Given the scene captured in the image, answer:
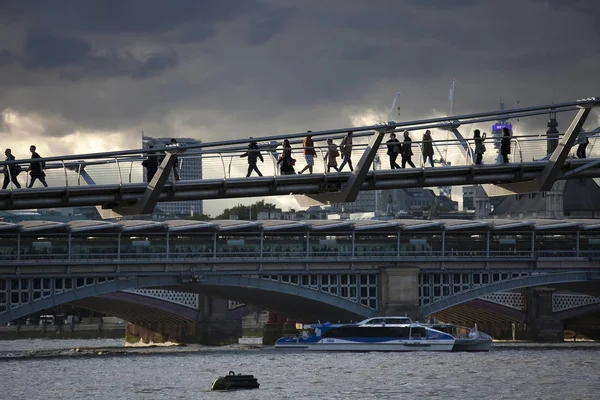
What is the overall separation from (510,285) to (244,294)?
22654 millimetres

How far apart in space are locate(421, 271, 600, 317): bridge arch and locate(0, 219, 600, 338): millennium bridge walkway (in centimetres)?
8

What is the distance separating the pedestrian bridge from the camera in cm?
12688

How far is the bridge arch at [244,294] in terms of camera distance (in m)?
124

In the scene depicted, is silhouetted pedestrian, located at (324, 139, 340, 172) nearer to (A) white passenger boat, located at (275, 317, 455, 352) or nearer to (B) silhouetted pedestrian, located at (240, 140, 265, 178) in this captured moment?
(B) silhouetted pedestrian, located at (240, 140, 265, 178)

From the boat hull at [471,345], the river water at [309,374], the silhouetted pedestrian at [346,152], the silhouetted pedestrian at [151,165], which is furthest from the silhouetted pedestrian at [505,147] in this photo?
the boat hull at [471,345]

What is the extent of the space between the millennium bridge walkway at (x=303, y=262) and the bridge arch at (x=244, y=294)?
0.35 ft

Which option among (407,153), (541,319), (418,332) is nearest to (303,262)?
(418,332)

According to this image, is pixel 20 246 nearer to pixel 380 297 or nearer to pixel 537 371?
pixel 380 297

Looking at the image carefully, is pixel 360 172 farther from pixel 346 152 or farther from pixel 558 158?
pixel 558 158

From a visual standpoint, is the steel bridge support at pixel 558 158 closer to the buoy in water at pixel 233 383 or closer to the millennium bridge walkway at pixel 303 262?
the buoy in water at pixel 233 383

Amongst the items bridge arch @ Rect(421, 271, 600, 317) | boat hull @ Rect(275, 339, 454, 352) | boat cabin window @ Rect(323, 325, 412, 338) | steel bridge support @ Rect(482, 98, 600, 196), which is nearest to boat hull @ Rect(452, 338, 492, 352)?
boat hull @ Rect(275, 339, 454, 352)

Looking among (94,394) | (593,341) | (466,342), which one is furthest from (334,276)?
(94,394)

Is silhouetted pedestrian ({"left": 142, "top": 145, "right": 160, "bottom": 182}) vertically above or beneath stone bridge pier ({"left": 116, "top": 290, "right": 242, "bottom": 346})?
above

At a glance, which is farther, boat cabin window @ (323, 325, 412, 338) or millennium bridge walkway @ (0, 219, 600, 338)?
boat cabin window @ (323, 325, 412, 338)
